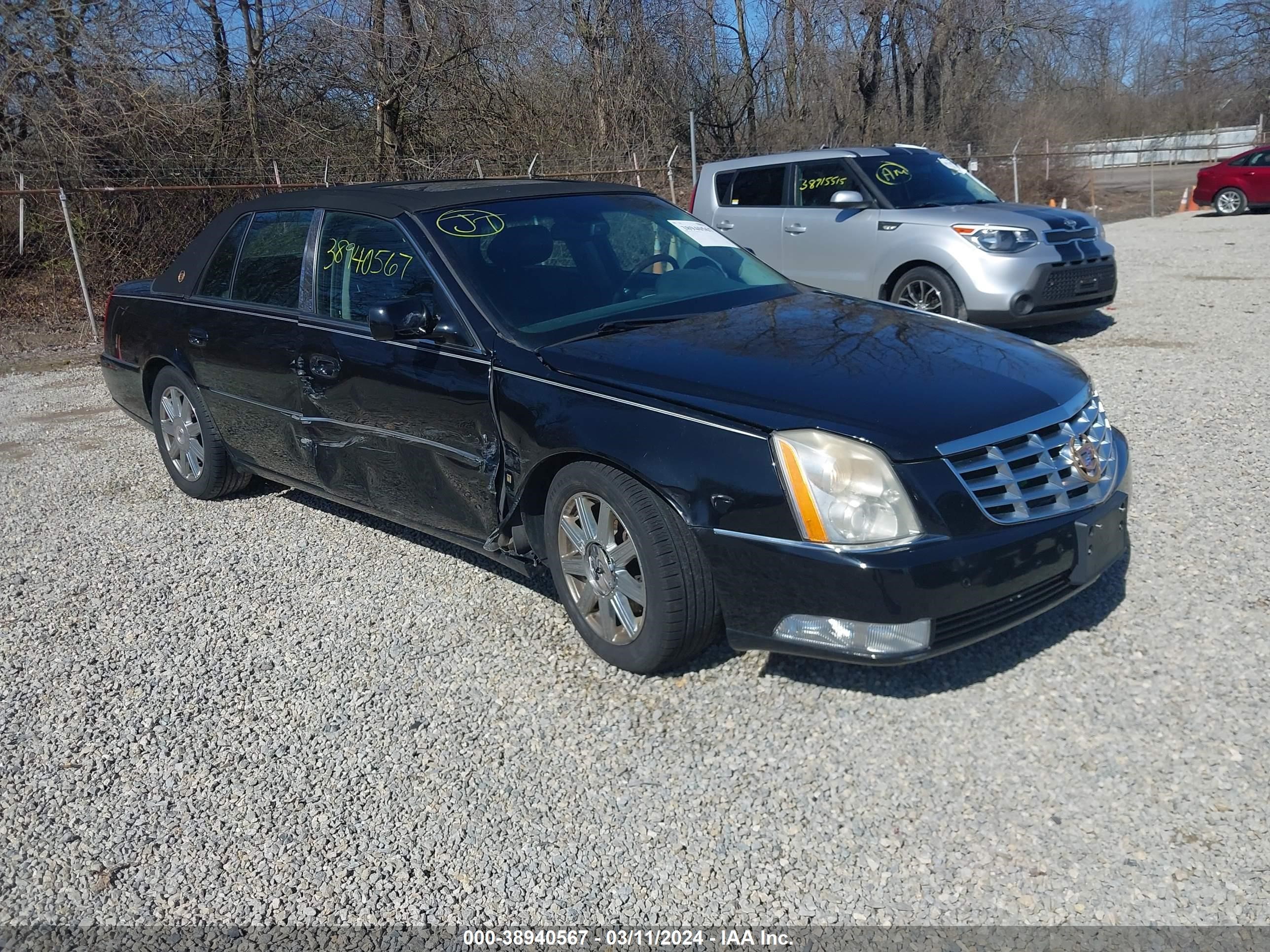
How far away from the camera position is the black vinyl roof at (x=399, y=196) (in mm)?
4660

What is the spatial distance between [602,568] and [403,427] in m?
1.17

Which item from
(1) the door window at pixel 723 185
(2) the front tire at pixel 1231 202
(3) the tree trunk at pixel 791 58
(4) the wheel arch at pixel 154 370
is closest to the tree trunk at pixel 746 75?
(3) the tree trunk at pixel 791 58

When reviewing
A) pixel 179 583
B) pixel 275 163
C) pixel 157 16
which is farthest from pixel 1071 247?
pixel 157 16

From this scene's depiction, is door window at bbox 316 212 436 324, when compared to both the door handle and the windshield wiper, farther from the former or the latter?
the windshield wiper

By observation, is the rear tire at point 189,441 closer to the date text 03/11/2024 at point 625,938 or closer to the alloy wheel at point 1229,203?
the date text 03/11/2024 at point 625,938

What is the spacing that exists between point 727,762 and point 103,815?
6.09 ft

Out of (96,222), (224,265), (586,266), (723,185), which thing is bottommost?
(586,266)

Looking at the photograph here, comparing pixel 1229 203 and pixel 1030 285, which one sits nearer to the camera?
pixel 1030 285

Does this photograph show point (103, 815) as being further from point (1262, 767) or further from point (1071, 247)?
point (1071, 247)

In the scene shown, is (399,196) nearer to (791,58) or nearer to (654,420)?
(654,420)

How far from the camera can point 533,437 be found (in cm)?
384

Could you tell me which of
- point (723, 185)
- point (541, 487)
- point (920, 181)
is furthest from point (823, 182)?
point (541, 487)

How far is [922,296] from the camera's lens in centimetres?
930

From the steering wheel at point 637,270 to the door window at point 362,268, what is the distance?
747 mm
